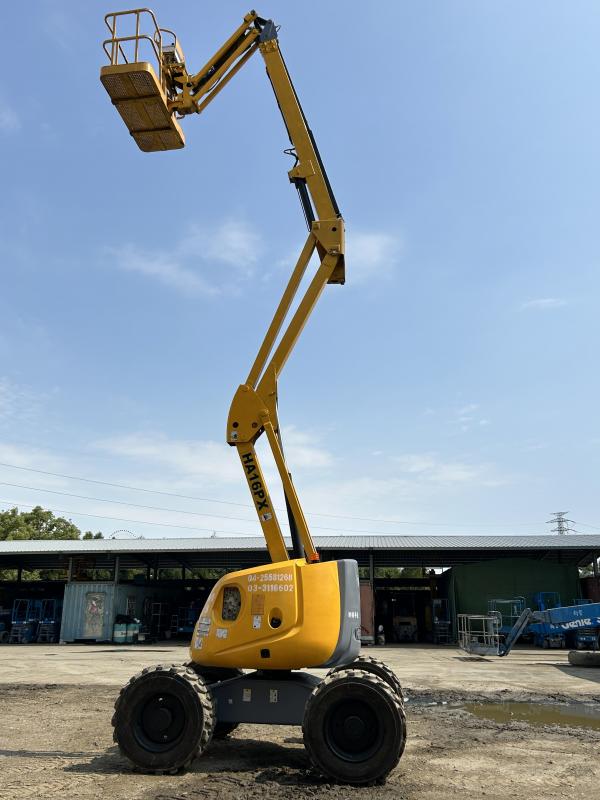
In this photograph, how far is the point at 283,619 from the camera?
762 centimetres

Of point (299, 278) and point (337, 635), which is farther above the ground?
point (299, 278)

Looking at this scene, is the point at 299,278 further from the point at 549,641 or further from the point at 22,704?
the point at 549,641

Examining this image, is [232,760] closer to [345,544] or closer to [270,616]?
[270,616]

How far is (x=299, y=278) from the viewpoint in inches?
368

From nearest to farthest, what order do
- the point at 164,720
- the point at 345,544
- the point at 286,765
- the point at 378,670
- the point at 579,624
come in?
the point at 164,720 → the point at 286,765 → the point at 378,670 → the point at 579,624 → the point at 345,544

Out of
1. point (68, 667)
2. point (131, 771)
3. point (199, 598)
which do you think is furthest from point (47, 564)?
point (131, 771)

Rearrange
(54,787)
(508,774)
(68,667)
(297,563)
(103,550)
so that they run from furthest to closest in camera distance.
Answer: (103,550) → (68,667) → (297,563) → (508,774) → (54,787)

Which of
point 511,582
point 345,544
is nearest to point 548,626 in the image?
point 511,582

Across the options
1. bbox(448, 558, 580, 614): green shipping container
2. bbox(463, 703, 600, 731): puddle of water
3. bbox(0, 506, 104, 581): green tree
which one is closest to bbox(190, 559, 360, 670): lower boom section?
bbox(463, 703, 600, 731): puddle of water

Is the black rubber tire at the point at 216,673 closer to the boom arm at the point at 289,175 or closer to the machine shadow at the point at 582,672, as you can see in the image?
the boom arm at the point at 289,175

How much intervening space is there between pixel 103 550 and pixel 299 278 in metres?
29.1

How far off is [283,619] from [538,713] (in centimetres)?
763

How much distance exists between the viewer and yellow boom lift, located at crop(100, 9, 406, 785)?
23.6 feet

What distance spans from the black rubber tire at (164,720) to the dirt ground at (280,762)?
0.76ft
